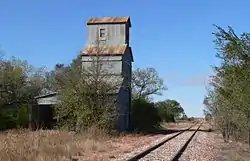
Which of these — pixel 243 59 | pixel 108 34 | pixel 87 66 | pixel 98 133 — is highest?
pixel 108 34

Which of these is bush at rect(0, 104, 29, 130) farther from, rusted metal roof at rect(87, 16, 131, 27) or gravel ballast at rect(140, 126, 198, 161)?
gravel ballast at rect(140, 126, 198, 161)

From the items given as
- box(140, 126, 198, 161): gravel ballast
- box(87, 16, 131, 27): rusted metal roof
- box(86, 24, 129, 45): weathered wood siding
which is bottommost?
box(140, 126, 198, 161): gravel ballast

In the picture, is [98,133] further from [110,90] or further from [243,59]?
[243,59]

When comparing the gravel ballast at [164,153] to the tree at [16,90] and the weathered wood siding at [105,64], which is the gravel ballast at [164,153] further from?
the tree at [16,90]

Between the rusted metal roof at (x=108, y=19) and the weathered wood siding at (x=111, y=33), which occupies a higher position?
the rusted metal roof at (x=108, y=19)

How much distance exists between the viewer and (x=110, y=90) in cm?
3862

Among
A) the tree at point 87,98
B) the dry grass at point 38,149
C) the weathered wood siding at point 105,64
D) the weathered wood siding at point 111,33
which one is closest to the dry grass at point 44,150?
the dry grass at point 38,149

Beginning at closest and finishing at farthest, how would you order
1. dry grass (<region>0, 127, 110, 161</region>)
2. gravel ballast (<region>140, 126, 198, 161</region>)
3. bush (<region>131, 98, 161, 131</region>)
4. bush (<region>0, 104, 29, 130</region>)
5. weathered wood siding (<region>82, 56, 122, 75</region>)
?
1. dry grass (<region>0, 127, 110, 161</region>)
2. gravel ballast (<region>140, 126, 198, 161</region>)
3. weathered wood siding (<region>82, 56, 122, 75</region>)
4. bush (<region>0, 104, 29, 130</region>)
5. bush (<region>131, 98, 161, 131</region>)

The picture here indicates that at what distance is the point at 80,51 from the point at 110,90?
8675 millimetres

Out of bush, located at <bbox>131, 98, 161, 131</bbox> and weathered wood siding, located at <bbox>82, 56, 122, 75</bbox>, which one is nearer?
weathered wood siding, located at <bbox>82, 56, 122, 75</bbox>

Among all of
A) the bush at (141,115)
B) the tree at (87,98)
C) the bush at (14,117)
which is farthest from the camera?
the bush at (141,115)

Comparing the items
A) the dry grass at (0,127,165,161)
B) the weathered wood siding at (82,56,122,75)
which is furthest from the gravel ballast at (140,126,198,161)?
the weathered wood siding at (82,56,122,75)

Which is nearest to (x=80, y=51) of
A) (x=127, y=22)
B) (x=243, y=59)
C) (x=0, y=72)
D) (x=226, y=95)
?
(x=127, y=22)

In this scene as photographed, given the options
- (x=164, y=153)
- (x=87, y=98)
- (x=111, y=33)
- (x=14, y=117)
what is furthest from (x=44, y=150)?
(x=111, y=33)
